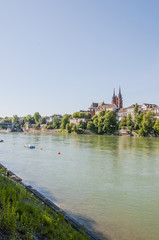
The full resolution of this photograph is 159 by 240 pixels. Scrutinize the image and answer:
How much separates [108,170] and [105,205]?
36.2 ft

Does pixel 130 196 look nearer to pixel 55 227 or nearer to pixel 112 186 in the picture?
pixel 112 186

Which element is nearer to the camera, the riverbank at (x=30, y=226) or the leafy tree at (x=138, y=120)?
the riverbank at (x=30, y=226)

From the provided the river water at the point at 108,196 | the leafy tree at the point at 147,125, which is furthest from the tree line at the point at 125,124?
the river water at the point at 108,196

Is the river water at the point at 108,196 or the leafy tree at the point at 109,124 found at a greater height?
the leafy tree at the point at 109,124

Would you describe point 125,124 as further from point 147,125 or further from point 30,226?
point 30,226

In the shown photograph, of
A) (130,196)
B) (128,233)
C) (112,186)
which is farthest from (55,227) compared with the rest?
(112,186)

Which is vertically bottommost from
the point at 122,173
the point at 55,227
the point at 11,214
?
the point at 122,173

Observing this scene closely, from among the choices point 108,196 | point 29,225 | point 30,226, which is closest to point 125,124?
point 108,196

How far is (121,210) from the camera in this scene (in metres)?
12.8

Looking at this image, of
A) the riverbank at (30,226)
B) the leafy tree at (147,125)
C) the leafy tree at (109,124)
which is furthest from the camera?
the leafy tree at (109,124)

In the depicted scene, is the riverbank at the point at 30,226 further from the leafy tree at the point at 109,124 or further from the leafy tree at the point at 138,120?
the leafy tree at the point at 109,124

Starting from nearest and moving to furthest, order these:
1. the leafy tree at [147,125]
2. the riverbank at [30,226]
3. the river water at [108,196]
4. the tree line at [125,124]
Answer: the riverbank at [30,226], the river water at [108,196], the leafy tree at [147,125], the tree line at [125,124]

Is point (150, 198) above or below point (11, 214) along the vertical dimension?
below

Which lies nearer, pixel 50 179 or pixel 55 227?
pixel 55 227
